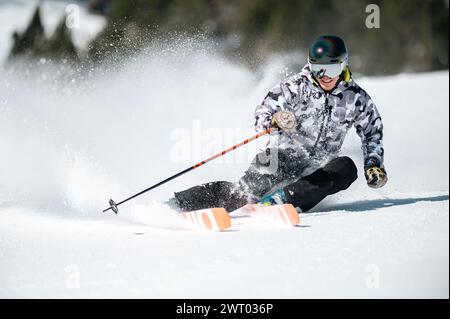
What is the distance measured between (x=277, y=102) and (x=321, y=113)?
32cm

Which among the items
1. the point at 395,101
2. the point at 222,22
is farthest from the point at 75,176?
the point at 222,22

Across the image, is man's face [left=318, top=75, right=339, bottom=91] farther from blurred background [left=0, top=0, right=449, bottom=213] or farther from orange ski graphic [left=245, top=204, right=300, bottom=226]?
blurred background [left=0, top=0, right=449, bottom=213]

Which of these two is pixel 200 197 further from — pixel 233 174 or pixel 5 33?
pixel 5 33

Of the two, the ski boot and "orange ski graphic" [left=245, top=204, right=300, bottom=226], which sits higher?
the ski boot

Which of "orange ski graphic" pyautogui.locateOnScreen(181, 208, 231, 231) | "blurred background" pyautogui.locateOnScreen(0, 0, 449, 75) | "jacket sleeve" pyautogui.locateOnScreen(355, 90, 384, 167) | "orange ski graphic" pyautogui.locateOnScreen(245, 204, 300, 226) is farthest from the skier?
"blurred background" pyautogui.locateOnScreen(0, 0, 449, 75)

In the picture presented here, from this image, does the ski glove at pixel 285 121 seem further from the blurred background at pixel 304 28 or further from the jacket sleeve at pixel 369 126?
the blurred background at pixel 304 28

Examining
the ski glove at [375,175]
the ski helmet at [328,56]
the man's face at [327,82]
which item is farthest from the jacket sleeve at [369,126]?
the ski helmet at [328,56]

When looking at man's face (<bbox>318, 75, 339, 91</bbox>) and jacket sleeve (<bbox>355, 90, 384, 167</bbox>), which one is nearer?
man's face (<bbox>318, 75, 339, 91</bbox>)

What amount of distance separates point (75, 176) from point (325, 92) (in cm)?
222

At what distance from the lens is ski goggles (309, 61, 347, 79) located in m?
5.09

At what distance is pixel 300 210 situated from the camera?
5199 mm

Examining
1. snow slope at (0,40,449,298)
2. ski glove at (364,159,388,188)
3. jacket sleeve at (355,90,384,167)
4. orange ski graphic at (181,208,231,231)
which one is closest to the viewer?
snow slope at (0,40,449,298)

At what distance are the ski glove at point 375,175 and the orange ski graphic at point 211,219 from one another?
1053 mm

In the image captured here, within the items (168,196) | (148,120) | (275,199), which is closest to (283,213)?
(275,199)
